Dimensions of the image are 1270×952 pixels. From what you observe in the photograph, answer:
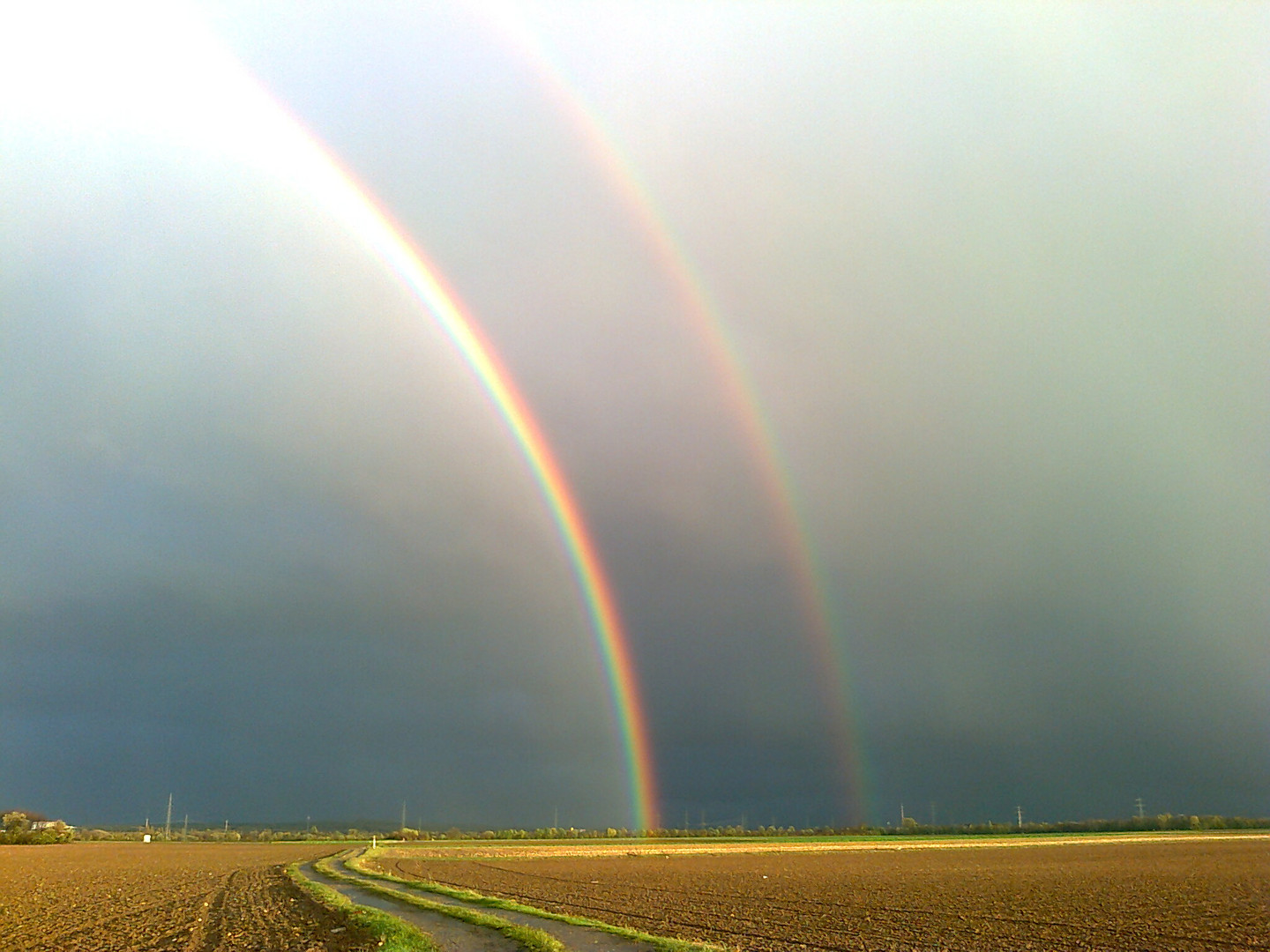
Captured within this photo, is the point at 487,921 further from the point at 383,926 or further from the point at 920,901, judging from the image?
the point at 920,901

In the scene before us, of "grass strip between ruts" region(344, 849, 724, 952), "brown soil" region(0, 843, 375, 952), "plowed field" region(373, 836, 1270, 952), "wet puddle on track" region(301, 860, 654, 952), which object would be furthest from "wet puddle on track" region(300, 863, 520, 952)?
"plowed field" region(373, 836, 1270, 952)

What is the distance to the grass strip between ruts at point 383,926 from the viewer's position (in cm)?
2527

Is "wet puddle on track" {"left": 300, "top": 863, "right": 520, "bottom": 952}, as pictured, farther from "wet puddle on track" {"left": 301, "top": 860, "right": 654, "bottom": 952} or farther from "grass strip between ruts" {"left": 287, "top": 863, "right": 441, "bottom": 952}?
"grass strip between ruts" {"left": 287, "top": 863, "right": 441, "bottom": 952}

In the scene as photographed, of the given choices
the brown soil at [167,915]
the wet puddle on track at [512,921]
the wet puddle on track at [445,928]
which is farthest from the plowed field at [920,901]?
the brown soil at [167,915]

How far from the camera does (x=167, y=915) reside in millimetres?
37000

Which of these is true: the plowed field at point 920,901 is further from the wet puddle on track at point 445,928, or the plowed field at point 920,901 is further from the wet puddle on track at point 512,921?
the wet puddle on track at point 445,928

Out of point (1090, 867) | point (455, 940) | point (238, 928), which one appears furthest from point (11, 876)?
point (1090, 867)

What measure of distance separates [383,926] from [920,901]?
24.5 meters

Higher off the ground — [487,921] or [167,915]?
[487,921]

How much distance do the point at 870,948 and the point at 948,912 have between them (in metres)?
12.9

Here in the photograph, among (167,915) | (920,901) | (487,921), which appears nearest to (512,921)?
(487,921)

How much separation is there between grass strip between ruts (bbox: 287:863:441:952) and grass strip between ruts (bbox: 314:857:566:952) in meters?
2.14

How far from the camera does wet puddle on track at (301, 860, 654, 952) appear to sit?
25453 millimetres

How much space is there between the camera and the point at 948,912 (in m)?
36.8
